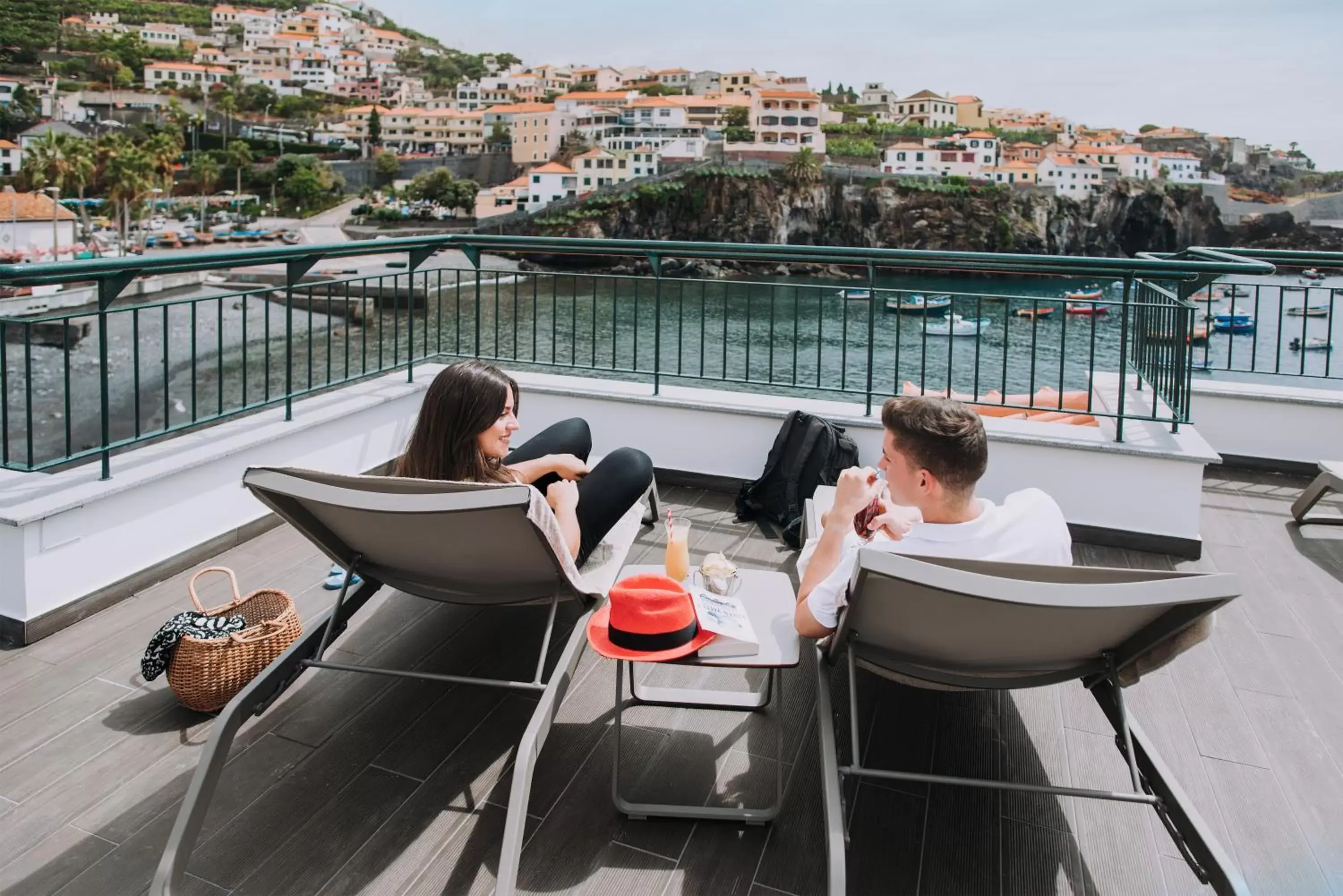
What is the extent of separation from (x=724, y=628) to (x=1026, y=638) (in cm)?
62

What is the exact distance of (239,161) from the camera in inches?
3494

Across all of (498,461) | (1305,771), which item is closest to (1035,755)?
(1305,771)

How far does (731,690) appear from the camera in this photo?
2598 mm

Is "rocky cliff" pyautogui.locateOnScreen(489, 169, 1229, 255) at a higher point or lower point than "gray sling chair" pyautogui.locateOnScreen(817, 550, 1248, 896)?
higher

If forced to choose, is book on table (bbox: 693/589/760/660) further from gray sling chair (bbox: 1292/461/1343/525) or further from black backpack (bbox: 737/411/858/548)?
gray sling chair (bbox: 1292/461/1343/525)

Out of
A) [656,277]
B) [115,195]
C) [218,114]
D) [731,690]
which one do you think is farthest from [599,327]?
[218,114]

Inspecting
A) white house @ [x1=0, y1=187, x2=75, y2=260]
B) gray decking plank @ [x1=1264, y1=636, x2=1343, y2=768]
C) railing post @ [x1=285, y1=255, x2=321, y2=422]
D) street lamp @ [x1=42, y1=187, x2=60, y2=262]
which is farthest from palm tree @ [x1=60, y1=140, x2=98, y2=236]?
gray decking plank @ [x1=1264, y1=636, x2=1343, y2=768]

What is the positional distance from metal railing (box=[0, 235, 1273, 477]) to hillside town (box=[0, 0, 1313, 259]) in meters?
21.0

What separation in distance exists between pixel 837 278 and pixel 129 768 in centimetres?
5748

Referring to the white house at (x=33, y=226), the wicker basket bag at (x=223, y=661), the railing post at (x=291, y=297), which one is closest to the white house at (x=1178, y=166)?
the white house at (x=33, y=226)

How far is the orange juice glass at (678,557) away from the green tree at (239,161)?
97.6 m

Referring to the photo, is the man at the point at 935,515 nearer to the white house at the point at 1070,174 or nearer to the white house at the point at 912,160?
the white house at the point at 912,160

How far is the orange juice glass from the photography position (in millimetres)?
2467

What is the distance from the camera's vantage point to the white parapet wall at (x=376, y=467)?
2881mm
